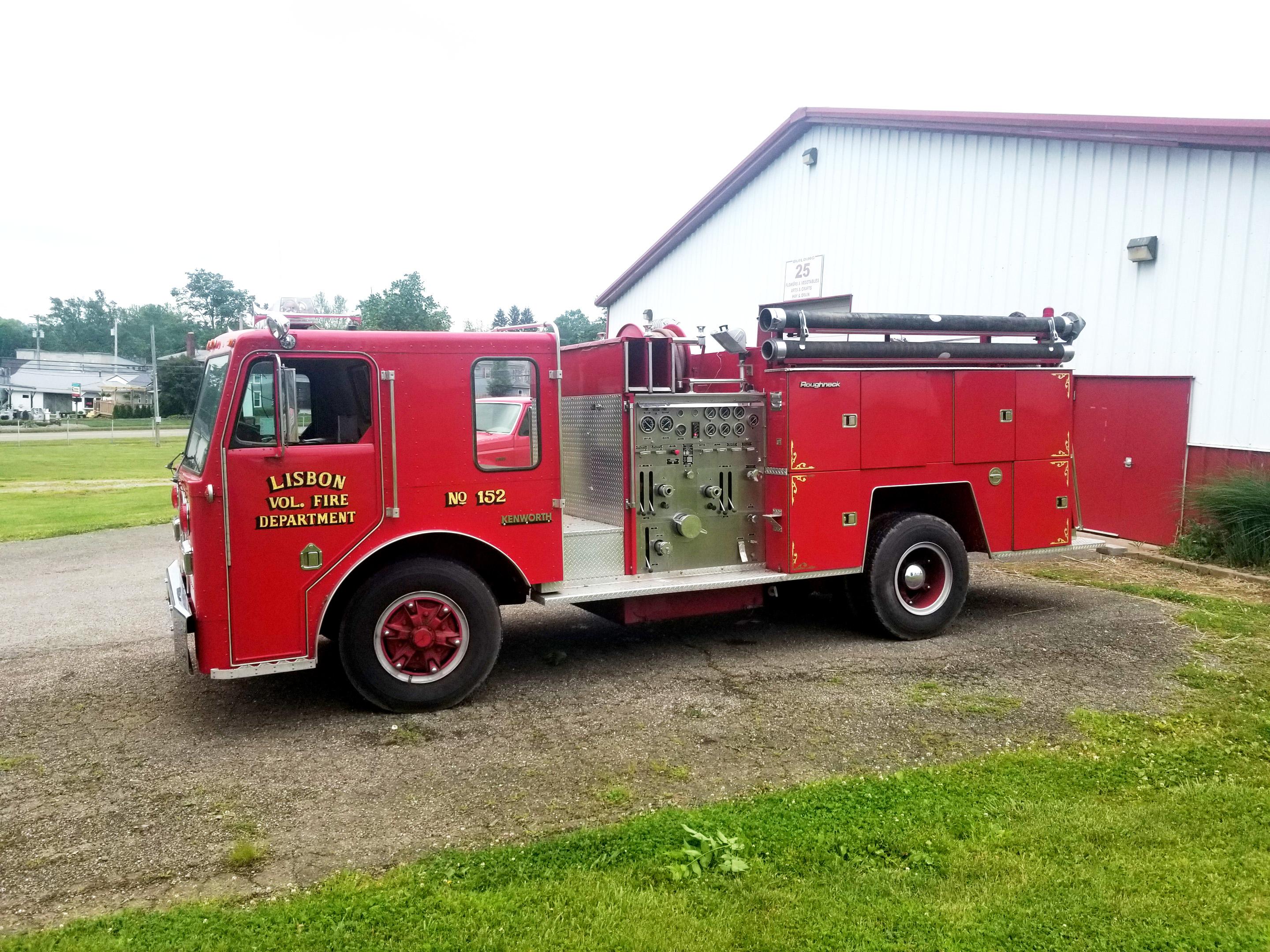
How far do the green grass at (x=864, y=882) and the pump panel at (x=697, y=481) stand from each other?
260cm

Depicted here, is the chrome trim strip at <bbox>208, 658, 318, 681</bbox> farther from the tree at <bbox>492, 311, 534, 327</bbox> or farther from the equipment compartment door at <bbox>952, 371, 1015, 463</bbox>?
the tree at <bbox>492, 311, 534, 327</bbox>

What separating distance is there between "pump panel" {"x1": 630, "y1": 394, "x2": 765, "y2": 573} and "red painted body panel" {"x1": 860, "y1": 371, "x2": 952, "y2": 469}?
2.75ft

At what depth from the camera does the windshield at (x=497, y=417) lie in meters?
6.05

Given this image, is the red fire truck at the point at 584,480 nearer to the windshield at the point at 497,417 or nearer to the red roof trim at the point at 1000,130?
the windshield at the point at 497,417

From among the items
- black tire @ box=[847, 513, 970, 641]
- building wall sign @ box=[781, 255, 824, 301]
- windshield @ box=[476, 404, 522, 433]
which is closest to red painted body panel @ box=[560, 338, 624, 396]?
windshield @ box=[476, 404, 522, 433]

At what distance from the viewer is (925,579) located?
314 inches

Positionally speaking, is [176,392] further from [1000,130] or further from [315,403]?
[315,403]

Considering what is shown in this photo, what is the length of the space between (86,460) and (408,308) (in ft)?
60.1

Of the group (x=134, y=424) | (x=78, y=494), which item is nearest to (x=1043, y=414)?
(x=78, y=494)

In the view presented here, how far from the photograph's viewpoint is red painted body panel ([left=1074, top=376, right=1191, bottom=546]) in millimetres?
11211

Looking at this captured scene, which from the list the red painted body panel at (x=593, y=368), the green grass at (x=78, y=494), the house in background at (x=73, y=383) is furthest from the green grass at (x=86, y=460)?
the house in background at (x=73, y=383)

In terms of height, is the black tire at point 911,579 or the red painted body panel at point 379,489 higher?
the red painted body panel at point 379,489

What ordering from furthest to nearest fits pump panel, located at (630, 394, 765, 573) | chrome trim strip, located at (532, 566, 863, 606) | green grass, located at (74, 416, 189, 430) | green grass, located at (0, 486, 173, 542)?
green grass, located at (74, 416, 189, 430), green grass, located at (0, 486, 173, 542), pump panel, located at (630, 394, 765, 573), chrome trim strip, located at (532, 566, 863, 606)

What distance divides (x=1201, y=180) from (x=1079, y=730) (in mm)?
7990
